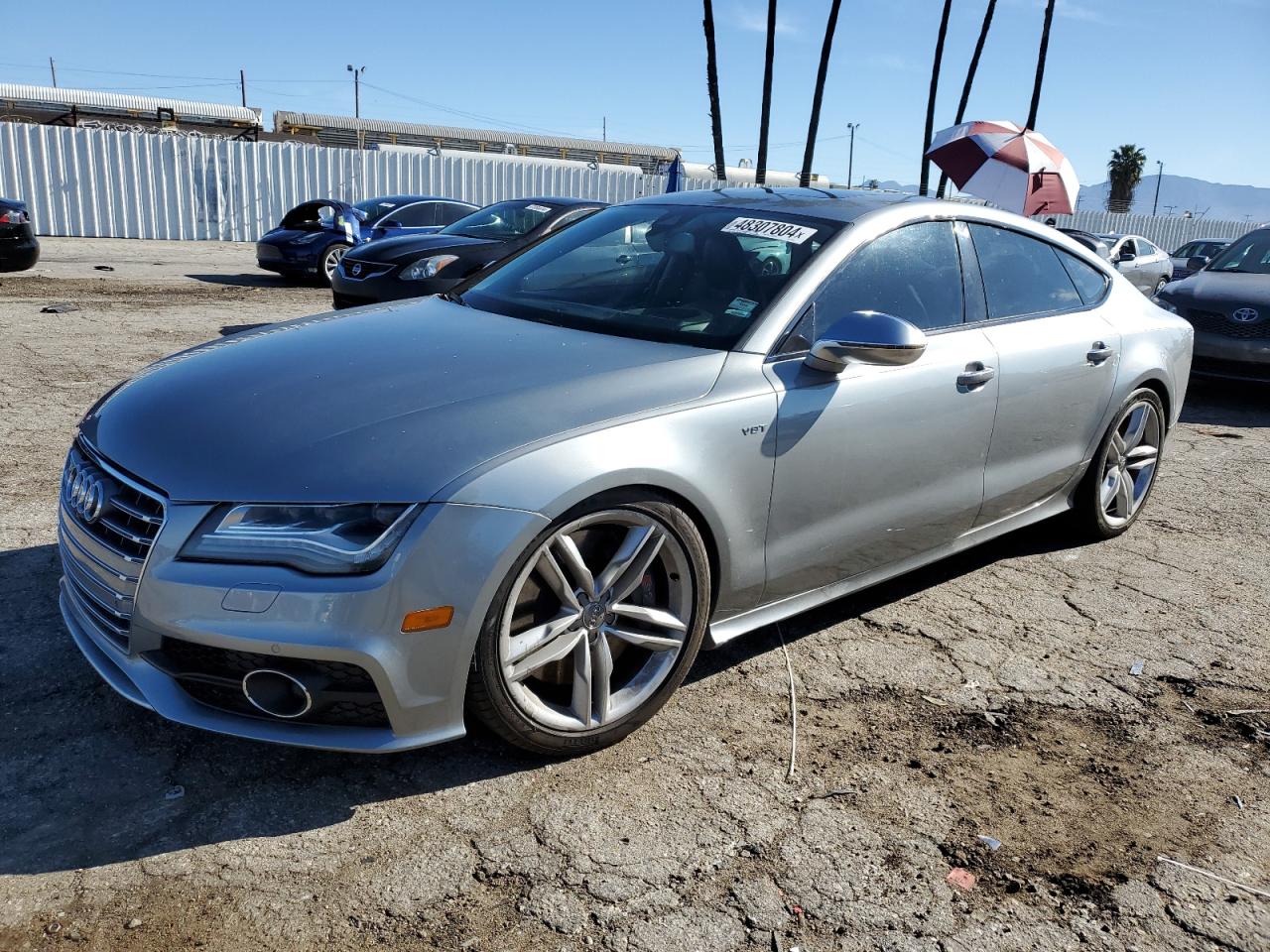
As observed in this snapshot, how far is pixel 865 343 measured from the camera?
3.12 metres

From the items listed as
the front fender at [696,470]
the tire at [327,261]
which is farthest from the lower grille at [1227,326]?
the tire at [327,261]

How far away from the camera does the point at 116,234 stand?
71.4ft

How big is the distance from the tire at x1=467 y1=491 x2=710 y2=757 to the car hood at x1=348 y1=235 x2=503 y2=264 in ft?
23.9

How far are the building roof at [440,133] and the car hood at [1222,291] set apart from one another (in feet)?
121

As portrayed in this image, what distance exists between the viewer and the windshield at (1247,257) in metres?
9.65

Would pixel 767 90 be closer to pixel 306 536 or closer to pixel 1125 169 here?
pixel 306 536

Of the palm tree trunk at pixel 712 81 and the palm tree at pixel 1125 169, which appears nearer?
the palm tree trunk at pixel 712 81

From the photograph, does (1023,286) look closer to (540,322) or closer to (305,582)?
(540,322)

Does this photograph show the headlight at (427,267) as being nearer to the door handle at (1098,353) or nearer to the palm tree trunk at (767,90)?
the door handle at (1098,353)

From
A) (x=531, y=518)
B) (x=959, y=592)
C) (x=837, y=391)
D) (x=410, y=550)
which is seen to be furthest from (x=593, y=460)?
(x=959, y=592)

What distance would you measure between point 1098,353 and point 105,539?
380cm

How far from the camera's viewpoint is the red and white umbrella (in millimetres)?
15266

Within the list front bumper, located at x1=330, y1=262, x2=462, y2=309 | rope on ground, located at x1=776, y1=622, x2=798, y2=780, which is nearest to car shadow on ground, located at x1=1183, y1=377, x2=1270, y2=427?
rope on ground, located at x1=776, y1=622, x2=798, y2=780

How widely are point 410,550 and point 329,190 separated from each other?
76.8 feet
